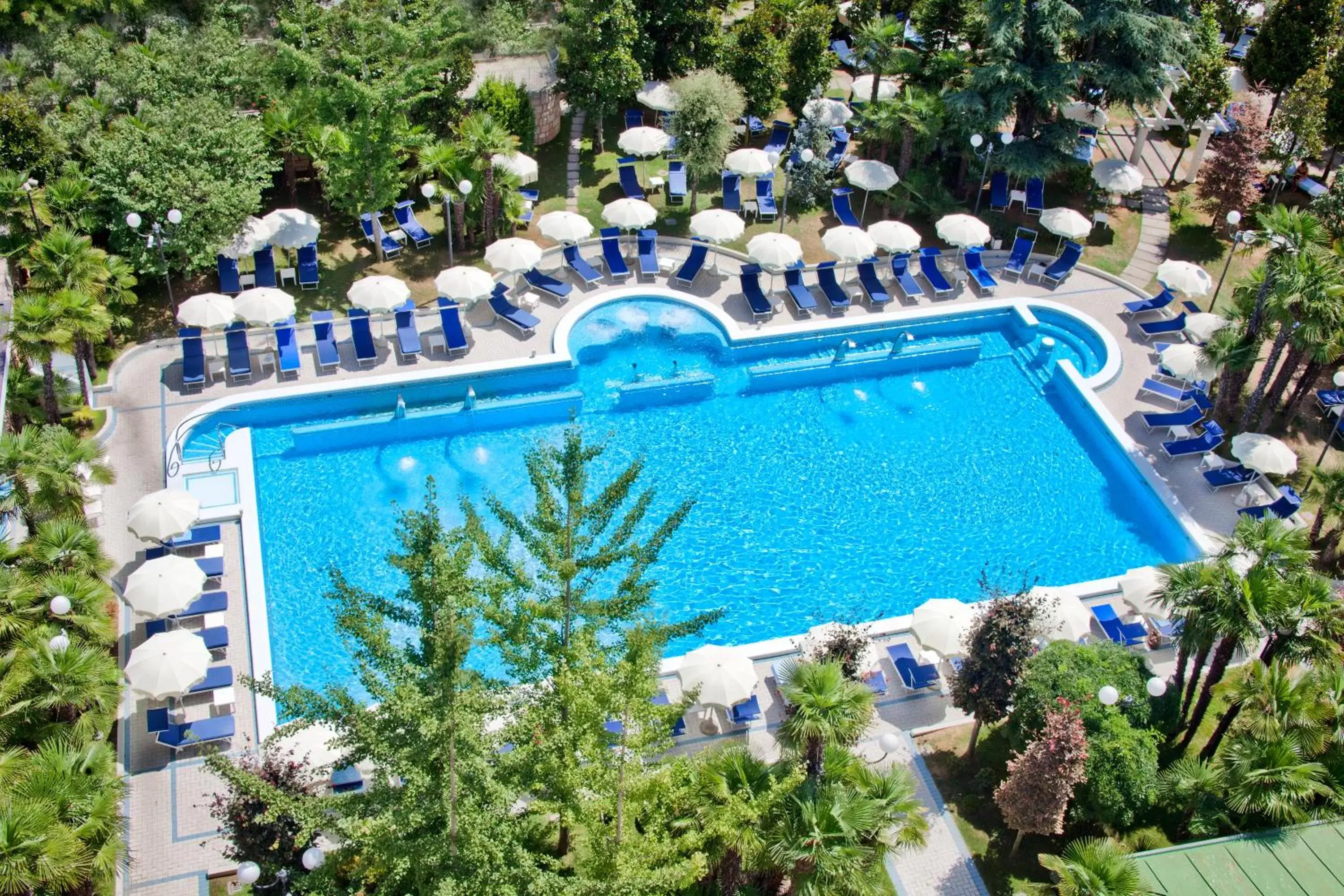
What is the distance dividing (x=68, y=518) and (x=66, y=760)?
5.52m

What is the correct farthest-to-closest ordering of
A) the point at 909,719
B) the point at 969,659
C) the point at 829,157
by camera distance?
the point at 829,157 < the point at 909,719 < the point at 969,659

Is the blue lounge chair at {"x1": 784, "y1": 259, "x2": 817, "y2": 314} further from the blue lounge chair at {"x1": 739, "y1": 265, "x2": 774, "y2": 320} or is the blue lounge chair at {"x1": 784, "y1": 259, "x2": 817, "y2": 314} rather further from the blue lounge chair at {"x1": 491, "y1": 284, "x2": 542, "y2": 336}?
the blue lounge chair at {"x1": 491, "y1": 284, "x2": 542, "y2": 336}

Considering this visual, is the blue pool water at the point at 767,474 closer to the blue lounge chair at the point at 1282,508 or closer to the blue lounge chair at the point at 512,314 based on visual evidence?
the blue lounge chair at the point at 512,314

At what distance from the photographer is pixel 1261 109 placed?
35.6 metres

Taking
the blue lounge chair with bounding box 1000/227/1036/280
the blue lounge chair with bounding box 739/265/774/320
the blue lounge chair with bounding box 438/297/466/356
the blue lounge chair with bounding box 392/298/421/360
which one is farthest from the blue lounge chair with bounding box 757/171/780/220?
the blue lounge chair with bounding box 392/298/421/360

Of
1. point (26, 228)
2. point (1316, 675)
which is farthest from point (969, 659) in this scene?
point (26, 228)

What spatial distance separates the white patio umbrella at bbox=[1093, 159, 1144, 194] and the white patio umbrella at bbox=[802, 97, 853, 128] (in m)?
6.77

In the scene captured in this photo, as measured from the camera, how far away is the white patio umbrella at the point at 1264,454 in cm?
2266

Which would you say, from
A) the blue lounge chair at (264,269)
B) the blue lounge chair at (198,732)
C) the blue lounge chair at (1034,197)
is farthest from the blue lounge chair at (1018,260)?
the blue lounge chair at (198,732)

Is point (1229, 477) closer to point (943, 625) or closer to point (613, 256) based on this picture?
point (943, 625)

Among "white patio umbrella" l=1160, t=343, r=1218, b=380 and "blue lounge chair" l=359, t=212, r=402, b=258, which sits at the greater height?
"blue lounge chair" l=359, t=212, r=402, b=258

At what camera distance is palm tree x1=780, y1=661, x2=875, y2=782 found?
15.3m

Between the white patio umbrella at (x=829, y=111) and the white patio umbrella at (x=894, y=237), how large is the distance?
382cm

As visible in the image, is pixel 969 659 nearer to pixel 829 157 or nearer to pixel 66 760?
pixel 66 760
